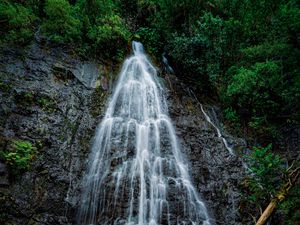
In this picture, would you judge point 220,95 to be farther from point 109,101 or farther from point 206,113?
point 109,101

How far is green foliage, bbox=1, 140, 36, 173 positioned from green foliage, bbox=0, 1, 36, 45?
4.21 m

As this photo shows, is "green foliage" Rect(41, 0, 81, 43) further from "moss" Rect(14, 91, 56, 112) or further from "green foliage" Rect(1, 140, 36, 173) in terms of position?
"green foliage" Rect(1, 140, 36, 173)

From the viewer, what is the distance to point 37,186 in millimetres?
6211

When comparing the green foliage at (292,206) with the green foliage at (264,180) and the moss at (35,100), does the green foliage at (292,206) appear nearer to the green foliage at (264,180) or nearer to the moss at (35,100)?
the green foliage at (264,180)

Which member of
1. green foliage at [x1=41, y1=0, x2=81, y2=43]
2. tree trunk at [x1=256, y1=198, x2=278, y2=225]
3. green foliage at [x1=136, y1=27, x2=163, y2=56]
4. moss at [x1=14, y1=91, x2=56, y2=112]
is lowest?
tree trunk at [x1=256, y1=198, x2=278, y2=225]

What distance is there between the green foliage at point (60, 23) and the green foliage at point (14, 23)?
70 cm

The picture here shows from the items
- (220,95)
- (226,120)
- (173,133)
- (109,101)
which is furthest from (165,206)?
(220,95)

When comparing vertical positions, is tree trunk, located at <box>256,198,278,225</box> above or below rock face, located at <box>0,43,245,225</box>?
below

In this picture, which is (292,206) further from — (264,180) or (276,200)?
(276,200)

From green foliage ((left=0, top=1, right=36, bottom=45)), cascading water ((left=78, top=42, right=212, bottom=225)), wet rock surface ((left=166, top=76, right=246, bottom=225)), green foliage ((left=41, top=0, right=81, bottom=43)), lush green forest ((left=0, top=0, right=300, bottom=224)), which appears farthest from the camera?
green foliage ((left=41, top=0, right=81, bottom=43))

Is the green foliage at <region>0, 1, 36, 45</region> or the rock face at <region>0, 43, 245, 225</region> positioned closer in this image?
the rock face at <region>0, 43, 245, 225</region>

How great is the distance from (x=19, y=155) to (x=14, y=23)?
189 inches

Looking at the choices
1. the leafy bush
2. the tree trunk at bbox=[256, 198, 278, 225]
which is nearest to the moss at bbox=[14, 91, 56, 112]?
the leafy bush

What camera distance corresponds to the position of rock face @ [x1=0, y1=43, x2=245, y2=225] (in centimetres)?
606
